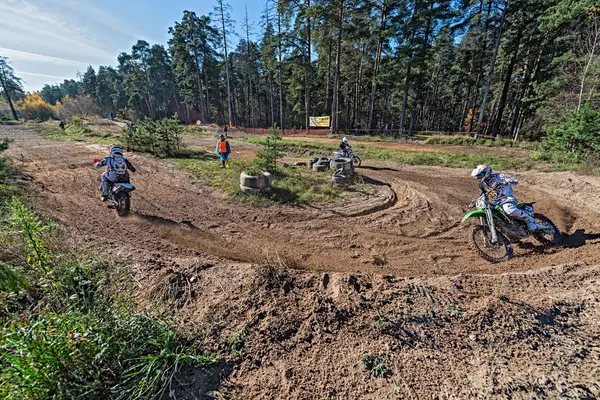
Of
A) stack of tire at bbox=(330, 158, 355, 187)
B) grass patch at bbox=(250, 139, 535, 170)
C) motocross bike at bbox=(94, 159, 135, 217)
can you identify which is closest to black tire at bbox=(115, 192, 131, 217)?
motocross bike at bbox=(94, 159, 135, 217)

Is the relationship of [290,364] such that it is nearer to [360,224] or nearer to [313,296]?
[313,296]

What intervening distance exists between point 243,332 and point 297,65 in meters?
34.5

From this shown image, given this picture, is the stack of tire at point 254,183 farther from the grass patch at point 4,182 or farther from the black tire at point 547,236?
the black tire at point 547,236

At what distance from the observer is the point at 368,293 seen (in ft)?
12.2

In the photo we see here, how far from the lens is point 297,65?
31.8 metres

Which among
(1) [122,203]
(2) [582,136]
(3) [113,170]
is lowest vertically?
(1) [122,203]

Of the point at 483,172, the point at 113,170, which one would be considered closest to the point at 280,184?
the point at 113,170

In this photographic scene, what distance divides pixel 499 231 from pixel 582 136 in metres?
11.1

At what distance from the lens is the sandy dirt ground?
2.57 m

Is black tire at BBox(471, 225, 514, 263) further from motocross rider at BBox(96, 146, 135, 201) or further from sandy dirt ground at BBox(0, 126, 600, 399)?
motocross rider at BBox(96, 146, 135, 201)

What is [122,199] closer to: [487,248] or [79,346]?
[79,346]

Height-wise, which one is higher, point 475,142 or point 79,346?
point 475,142

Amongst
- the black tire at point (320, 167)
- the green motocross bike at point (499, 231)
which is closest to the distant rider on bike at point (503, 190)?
the green motocross bike at point (499, 231)

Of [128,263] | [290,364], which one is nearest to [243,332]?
[290,364]
